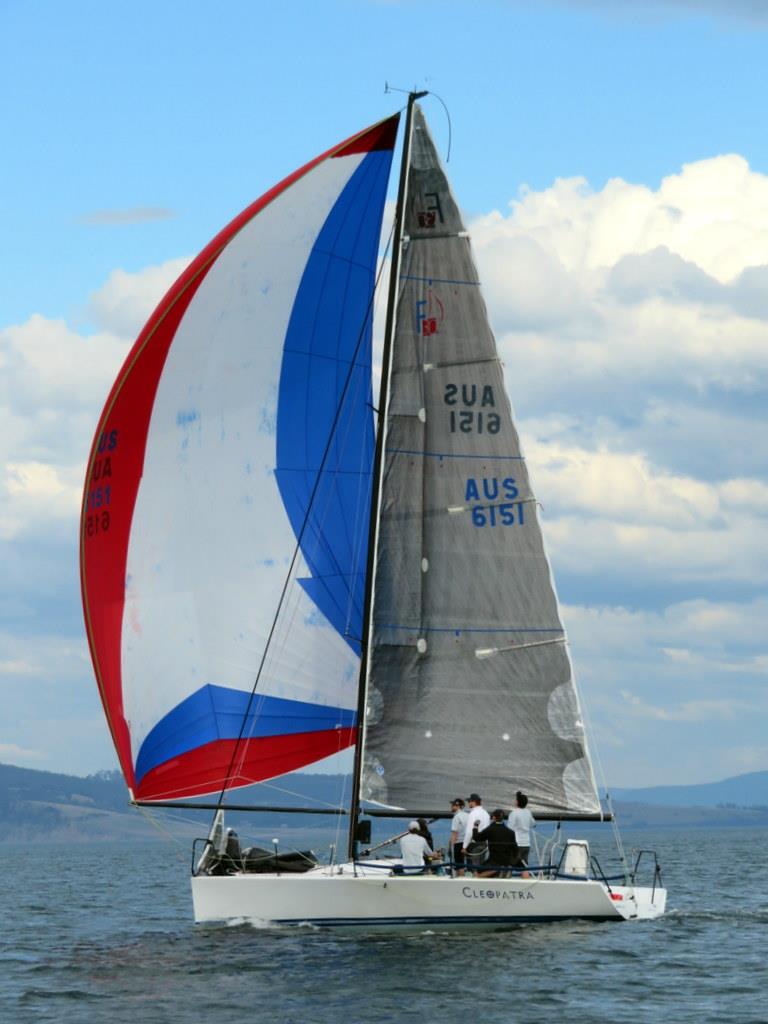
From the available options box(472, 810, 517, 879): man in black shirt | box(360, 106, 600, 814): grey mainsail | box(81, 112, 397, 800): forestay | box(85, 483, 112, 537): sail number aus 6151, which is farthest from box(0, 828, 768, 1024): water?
box(85, 483, 112, 537): sail number aus 6151

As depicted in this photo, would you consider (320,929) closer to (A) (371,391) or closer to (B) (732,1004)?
(B) (732,1004)

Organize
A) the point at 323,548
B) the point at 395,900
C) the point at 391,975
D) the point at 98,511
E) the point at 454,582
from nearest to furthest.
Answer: the point at 391,975, the point at 395,900, the point at 98,511, the point at 454,582, the point at 323,548

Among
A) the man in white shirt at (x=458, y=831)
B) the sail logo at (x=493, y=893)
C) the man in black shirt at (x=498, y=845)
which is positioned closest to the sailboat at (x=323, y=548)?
the man in white shirt at (x=458, y=831)

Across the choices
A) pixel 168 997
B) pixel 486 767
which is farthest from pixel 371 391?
pixel 168 997

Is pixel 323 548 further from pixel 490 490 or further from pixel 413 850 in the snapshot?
pixel 413 850

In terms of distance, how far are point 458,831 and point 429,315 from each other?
7345 mm

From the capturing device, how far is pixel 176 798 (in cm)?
2416

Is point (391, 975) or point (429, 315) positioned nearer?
point (391, 975)

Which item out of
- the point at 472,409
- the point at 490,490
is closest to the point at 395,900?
the point at 490,490

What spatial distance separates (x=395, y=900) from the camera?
874 inches

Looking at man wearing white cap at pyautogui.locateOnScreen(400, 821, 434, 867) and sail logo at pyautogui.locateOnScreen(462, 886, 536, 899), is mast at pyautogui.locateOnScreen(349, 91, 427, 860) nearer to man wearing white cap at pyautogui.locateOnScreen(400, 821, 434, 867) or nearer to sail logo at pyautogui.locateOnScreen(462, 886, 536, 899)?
man wearing white cap at pyautogui.locateOnScreen(400, 821, 434, 867)

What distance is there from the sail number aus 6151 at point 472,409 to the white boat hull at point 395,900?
6.40 m

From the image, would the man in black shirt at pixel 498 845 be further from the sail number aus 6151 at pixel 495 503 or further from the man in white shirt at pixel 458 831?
the sail number aus 6151 at pixel 495 503

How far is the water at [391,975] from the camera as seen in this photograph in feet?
61.2
